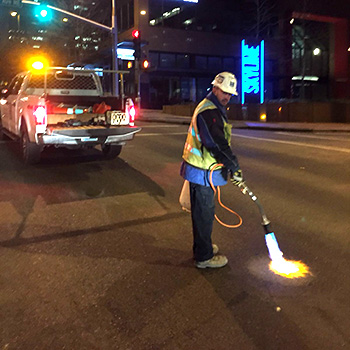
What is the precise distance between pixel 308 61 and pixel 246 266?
144 ft

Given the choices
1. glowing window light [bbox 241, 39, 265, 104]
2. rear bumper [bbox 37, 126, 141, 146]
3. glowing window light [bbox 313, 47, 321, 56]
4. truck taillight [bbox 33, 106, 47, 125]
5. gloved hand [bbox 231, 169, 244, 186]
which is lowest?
gloved hand [bbox 231, 169, 244, 186]

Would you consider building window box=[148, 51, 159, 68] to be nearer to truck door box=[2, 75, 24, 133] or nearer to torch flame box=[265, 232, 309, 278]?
truck door box=[2, 75, 24, 133]

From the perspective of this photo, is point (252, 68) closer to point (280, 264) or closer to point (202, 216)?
point (280, 264)

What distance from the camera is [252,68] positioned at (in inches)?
1098

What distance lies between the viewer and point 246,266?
14.6 ft

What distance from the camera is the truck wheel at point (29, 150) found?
30.5 ft

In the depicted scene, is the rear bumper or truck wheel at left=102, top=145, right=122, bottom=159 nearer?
the rear bumper

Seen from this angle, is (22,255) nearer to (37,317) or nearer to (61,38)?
(37,317)

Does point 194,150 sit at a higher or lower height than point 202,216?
higher

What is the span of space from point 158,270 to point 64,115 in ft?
19.2

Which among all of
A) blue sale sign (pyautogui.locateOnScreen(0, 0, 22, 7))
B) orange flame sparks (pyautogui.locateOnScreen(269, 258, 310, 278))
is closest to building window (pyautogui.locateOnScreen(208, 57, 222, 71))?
blue sale sign (pyautogui.locateOnScreen(0, 0, 22, 7))

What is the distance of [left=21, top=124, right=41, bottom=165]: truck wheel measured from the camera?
9.30 meters

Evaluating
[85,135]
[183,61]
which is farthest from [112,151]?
[183,61]

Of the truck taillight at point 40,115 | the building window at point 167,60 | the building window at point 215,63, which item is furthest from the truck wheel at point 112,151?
the building window at point 215,63
